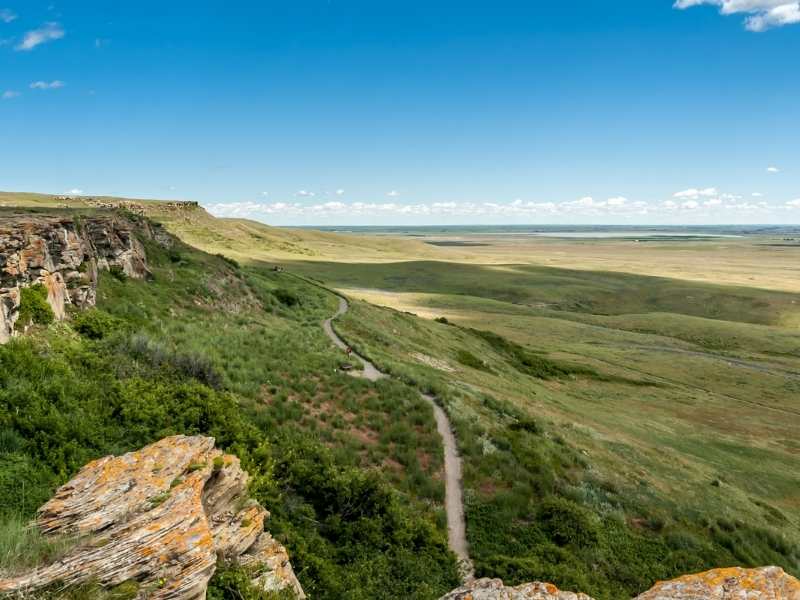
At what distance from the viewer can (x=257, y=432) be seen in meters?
12.5

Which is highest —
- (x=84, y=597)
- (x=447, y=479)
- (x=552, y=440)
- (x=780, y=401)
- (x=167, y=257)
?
(x=167, y=257)

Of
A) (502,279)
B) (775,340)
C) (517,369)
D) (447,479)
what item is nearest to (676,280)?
(502,279)

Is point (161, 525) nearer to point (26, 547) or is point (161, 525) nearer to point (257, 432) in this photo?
point (26, 547)

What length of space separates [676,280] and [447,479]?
13347 centimetres

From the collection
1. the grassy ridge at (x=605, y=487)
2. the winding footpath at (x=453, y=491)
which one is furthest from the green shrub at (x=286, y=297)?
the winding footpath at (x=453, y=491)

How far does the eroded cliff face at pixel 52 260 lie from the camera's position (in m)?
13.0

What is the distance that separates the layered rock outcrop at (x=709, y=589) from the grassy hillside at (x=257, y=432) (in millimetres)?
2488

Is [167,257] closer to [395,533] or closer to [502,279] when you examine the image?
[395,533]

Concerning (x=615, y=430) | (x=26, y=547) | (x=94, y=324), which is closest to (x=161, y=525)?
(x=26, y=547)

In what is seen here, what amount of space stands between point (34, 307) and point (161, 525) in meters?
10.8

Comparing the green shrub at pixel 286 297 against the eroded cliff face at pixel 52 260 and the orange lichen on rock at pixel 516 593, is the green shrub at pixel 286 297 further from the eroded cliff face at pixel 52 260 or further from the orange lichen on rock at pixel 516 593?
the orange lichen on rock at pixel 516 593

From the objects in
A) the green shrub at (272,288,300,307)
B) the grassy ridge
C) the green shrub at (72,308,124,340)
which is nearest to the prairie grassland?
the grassy ridge

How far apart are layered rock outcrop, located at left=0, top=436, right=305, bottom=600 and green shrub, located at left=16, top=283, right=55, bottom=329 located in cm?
770

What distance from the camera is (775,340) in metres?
67.2
